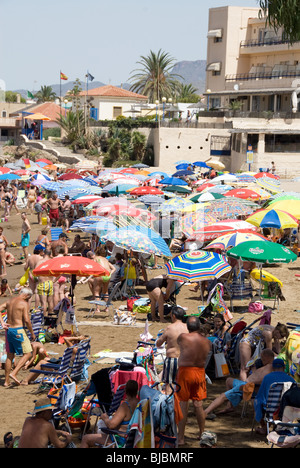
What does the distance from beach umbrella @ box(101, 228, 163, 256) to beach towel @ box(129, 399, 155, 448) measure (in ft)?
24.9

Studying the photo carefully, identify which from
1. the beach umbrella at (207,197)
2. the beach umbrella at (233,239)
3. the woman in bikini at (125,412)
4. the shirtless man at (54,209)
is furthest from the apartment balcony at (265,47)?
the woman in bikini at (125,412)

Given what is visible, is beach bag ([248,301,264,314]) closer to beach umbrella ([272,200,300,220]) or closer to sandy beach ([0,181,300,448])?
sandy beach ([0,181,300,448])

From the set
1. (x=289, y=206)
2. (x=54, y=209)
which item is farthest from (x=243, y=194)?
(x=54, y=209)

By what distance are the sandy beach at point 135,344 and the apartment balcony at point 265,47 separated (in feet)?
126

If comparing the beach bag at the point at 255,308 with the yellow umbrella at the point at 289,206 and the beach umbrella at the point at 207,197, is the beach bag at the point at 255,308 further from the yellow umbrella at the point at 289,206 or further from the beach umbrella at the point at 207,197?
the beach umbrella at the point at 207,197

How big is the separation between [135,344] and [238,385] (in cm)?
345

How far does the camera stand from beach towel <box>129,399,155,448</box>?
254 inches

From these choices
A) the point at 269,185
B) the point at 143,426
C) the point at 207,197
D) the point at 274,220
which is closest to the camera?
the point at 143,426

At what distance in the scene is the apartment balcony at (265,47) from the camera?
53781mm

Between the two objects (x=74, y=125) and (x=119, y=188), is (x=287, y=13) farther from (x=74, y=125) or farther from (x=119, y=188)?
(x=74, y=125)

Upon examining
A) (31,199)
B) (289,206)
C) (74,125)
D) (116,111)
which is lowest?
(31,199)

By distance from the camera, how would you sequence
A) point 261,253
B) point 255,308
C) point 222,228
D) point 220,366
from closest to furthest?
point 220,366 < point 261,253 < point 255,308 < point 222,228

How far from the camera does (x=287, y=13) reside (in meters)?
10.5

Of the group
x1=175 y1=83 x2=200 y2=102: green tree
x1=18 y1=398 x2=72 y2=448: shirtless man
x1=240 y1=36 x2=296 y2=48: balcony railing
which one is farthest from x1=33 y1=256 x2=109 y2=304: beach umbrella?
x1=175 y1=83 x2=200 y2=102: green tree
